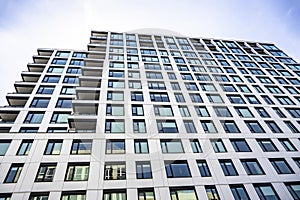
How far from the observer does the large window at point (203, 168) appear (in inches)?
661

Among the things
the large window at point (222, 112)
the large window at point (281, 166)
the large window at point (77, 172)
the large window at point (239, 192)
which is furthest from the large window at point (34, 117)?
the large window at point (281, 166)

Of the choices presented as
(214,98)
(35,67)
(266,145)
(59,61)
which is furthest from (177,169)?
(35,67)

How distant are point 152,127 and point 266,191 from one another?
436 inches

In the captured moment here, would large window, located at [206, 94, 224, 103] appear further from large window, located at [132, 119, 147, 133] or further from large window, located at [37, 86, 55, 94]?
large window, located at [37, 86, 55, 94]

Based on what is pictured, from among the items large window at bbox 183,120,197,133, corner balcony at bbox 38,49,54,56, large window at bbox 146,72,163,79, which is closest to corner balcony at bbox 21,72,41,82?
corner balcony at bbox 38,49,54,56

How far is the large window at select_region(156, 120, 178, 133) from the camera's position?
66.0 ft

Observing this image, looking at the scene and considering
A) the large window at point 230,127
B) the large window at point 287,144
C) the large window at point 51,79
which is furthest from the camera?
the large window at point 51,79

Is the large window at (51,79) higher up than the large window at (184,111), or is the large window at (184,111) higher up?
the large window at (51,79)

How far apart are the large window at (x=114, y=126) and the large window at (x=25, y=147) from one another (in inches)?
267

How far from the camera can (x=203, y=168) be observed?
17.2 metres

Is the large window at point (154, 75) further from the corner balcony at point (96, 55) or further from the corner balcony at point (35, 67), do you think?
the corner balcony at point (35, 67)

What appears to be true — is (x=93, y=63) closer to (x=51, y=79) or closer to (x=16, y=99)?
(x=51, y=79)

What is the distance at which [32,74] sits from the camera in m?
29.6

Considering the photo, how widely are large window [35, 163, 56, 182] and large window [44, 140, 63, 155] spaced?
1187 mm
